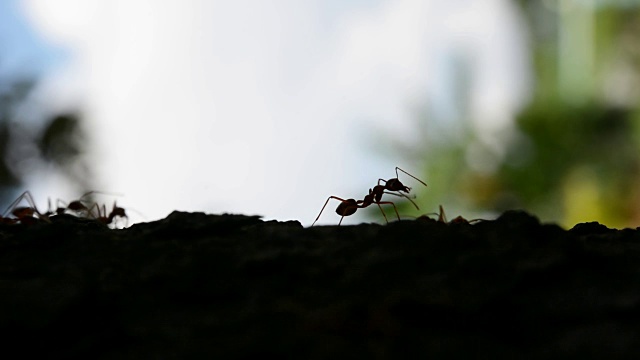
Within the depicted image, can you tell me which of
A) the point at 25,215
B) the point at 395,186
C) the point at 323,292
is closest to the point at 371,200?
the point at 395,186

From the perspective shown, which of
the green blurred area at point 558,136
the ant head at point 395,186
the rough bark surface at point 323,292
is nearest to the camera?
the rough bark surface at point 323,292

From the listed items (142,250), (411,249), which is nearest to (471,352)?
(411,249)

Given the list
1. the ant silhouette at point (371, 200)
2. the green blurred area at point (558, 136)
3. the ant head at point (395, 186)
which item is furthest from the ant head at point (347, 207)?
the green blurred area at point (558, 136)

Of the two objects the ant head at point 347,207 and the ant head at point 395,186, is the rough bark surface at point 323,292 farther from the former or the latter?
the ant head at point 395,186

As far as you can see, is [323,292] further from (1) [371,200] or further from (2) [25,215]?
(1) [371,200]

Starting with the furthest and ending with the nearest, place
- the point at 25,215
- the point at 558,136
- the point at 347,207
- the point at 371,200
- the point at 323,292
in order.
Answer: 1. the point at 558,136
2. the point at 371,200
3. the point at 347,207
4. the point at 25,215
5. the point at 323,292

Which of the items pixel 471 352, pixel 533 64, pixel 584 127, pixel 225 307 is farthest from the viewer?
pixel 533 64

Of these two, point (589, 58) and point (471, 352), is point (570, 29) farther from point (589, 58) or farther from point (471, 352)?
point (471, 352)

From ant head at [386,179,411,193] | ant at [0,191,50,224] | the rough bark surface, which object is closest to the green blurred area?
ant head at [386,179,411,193]
